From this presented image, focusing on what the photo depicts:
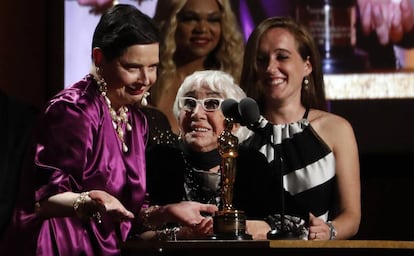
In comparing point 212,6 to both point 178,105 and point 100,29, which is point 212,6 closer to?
point 178,105

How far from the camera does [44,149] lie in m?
2.89

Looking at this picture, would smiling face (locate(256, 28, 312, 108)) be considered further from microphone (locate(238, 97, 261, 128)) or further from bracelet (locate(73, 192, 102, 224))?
bracelet (locate(73, 192, 102, 224))

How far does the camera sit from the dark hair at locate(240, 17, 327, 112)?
12.2 feet

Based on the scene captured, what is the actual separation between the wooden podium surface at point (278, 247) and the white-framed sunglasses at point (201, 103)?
0.77m

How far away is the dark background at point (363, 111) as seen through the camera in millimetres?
4258

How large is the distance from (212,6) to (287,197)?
1.12 metres

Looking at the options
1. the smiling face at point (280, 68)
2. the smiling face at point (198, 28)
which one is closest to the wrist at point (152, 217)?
the smiling face at point (280, 68)

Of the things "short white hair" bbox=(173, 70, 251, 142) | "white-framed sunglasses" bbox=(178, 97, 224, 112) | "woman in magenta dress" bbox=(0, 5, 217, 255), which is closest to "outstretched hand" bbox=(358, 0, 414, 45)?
"short white hair" bbox=(173, 70, 251, 142)

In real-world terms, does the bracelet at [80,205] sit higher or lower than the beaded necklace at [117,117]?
lower

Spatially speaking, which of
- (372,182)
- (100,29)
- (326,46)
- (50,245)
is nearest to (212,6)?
(326,46)

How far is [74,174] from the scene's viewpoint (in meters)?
2.89

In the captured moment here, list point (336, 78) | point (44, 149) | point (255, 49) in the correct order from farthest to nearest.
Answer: point (336, 78)
point (255, 49)
point (44, 149)

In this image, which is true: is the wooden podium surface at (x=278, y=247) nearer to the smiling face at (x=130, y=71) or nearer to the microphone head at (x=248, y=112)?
the microphone head at (x=248, y=112)

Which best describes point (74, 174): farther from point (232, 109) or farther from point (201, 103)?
point (201, 103)
